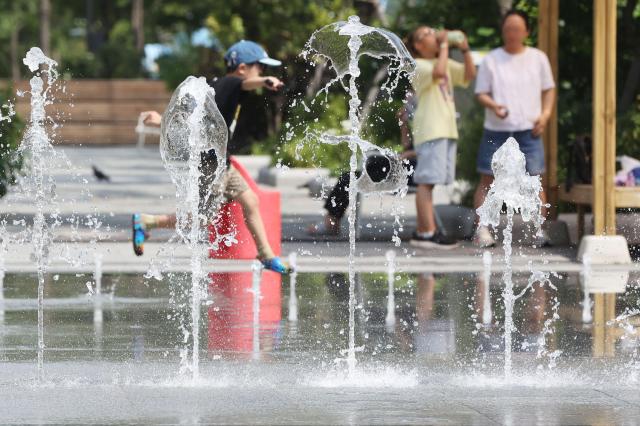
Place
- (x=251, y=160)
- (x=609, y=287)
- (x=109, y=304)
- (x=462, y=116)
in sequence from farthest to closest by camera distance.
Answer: (x=251, y=160), (x=462, y=116), (x=609, y=287), (x=109, y=304)

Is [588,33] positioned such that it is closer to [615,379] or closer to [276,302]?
[276,302]

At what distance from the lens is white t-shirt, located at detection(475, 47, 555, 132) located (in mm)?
13656

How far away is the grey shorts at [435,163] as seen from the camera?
1388cm

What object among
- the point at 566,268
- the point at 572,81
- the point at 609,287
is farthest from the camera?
the point at 572,81

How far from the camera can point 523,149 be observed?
1368 cm

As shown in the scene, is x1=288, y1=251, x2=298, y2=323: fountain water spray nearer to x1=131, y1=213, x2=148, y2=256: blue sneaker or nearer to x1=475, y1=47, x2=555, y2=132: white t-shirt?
x1=131, y1=213, x2=148, y2=256: blue sneaker

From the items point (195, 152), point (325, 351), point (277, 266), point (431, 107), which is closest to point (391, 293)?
point (277, 266)

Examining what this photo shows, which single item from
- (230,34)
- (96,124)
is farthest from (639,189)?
(96,124)

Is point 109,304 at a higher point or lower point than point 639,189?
lower

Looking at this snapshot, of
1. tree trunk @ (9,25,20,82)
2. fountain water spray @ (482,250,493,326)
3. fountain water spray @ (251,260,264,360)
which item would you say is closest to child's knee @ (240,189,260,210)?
fountain water spray @ (251,260,264,360)

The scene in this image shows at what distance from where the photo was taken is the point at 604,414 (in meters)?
6.71

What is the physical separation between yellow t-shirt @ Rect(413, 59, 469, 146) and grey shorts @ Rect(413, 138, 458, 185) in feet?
0.22

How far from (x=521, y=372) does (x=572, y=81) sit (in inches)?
423

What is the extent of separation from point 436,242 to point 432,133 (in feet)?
2.97
